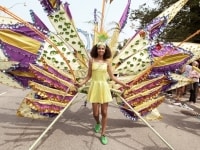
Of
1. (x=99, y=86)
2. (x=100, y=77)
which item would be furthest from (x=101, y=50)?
(x=99, y=86)

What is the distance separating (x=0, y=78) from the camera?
7.00 m

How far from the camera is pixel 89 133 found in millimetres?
6578

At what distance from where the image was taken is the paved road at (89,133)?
227 inches

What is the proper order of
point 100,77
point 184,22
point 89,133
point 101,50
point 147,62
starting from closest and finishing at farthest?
point 101,50 < point 100,77 < point 89,133 < point 147,62 < point 184,22

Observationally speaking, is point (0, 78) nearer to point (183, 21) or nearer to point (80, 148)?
point (80, 148)

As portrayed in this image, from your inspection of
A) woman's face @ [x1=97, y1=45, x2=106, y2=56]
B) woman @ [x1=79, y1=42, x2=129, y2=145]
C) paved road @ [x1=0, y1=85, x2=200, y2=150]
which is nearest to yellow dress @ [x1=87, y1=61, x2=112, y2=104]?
woman @ [x1=79, y1=42, x2=129, y2=145]

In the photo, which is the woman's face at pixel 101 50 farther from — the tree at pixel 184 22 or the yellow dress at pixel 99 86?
the tree at pixel 184 22

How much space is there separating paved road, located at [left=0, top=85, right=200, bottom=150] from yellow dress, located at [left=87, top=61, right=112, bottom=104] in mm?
713

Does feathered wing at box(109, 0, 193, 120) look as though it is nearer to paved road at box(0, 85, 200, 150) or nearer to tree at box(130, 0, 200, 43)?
paved road at box(0, 85, 200, 150)

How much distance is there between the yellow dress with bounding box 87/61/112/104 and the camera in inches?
234

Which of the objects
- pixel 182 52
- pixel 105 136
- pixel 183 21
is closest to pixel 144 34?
pixel 182 52

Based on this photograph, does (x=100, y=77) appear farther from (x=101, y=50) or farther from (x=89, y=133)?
(x=89, y=133)

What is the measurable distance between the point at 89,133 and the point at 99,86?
1.07 m

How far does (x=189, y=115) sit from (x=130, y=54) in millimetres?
3585
